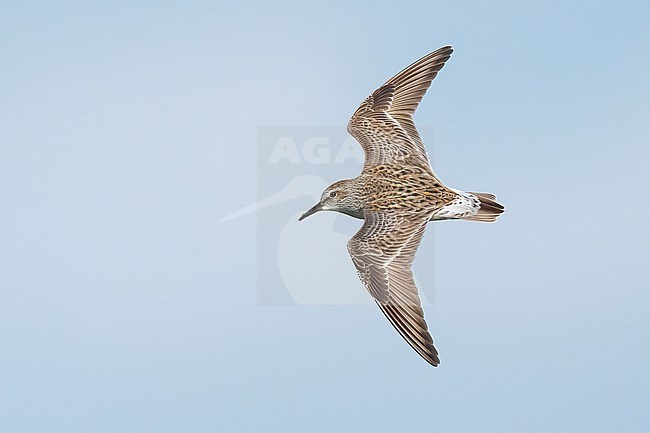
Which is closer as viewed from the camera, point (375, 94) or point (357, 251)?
point (357, 251)

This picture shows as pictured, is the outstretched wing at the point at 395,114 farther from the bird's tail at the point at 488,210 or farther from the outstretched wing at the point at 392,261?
the outstretched wing at the point at 392,261

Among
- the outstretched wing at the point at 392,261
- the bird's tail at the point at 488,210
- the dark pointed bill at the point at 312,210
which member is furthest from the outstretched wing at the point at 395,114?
the outstretched wing at the point at 392,261

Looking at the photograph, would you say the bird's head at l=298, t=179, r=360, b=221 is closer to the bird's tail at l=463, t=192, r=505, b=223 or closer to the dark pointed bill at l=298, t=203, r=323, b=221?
the dark pointed bill at l=298, t=203, r=323, b=221

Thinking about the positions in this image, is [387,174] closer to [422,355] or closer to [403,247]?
[403,247]

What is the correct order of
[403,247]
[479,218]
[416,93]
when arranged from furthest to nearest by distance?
1. [416,93]
2. [479,218]
3. [403,247]

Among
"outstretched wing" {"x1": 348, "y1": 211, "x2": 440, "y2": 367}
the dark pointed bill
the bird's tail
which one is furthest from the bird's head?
the bird's tail

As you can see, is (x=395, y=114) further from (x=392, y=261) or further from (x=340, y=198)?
(x=392, y=261)

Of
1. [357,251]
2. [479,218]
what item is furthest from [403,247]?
[479,218]
